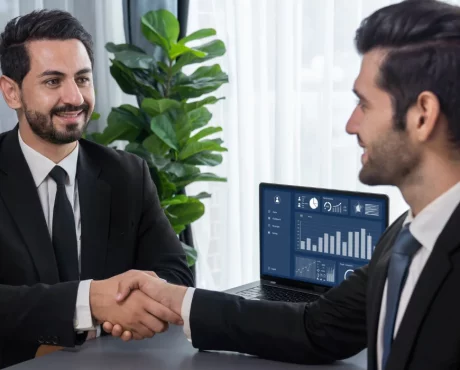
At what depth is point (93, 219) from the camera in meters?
2.39

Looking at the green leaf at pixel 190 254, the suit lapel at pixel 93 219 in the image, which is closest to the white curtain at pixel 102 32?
the green leaf at pixel 190 254

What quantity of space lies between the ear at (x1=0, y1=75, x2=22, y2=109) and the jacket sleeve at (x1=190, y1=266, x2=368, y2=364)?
0.97m

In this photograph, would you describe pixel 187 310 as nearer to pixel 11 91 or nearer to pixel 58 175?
pixel 58 175

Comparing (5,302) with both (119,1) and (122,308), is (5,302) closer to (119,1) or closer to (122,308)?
(122,308)

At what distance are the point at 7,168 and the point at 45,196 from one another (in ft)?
0.47

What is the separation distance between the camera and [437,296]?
52.6 inches

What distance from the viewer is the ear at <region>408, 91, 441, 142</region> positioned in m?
1.35

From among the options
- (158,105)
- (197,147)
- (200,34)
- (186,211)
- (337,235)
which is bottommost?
(186,211)

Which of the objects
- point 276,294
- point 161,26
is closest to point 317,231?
point 276,294

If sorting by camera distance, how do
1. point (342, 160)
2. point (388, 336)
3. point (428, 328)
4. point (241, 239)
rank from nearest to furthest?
point (428, 328) → point (388, 336) → point (342, 160) → point (241, 239)

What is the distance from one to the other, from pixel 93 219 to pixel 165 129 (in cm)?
127

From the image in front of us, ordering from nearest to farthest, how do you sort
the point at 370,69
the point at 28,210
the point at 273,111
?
1. the point at 370,69
2. the point at 28,210
3. the point at 273,111

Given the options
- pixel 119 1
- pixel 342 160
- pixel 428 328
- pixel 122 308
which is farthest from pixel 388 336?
pixel 119 1

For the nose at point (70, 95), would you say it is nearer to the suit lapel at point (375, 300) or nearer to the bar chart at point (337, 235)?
the bar chart at point (337, 235)
